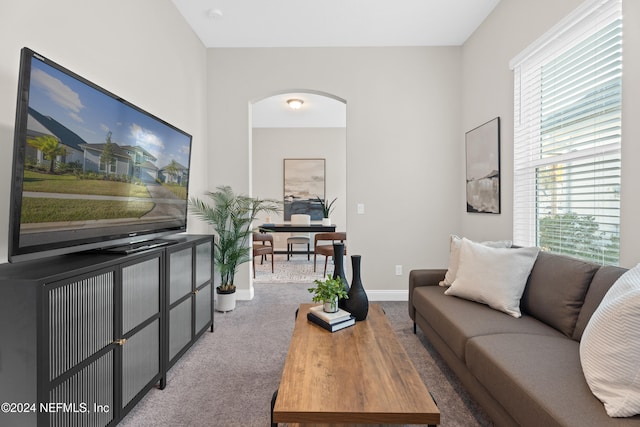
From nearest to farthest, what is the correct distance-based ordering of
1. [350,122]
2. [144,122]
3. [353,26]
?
[144,122], [353,26], [350,122]

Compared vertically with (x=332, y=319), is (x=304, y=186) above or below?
above

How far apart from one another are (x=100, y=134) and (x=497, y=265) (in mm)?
2420

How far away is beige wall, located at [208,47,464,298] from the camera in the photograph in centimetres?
372

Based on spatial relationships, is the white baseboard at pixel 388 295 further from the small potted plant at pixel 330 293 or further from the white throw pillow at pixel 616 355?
the white throw pillow at pixel 616 355

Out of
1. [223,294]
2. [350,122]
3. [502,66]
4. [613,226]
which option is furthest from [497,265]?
[223,294]

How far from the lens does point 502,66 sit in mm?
2898

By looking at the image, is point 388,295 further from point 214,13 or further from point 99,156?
point 214,13

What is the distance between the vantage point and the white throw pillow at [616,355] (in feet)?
3.44

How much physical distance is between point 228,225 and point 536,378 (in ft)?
10.1

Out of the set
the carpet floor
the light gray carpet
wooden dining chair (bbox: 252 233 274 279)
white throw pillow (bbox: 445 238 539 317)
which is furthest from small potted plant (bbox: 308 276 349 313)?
wooden dining chair (bbox: 252 233 274 279)

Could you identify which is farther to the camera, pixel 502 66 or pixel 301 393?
pixel 502 66

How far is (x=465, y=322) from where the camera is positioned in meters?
1.88

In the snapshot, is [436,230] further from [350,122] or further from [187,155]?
[187,155]

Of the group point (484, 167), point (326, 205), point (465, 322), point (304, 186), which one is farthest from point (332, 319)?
point (304, 186)
